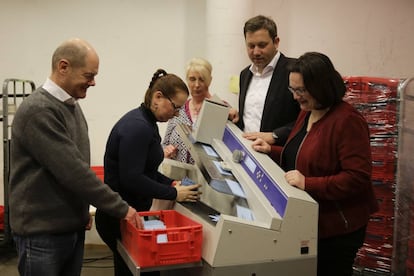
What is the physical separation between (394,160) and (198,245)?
74.5 inches

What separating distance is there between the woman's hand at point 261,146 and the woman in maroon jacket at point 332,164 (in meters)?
0.20

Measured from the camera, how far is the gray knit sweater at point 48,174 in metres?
1.54

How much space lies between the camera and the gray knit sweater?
1.54 metres

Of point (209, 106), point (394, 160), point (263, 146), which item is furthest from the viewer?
point (394, 160)

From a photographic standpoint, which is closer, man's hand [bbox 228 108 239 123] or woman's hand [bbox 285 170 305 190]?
woman's hand [bbox 285 170 305 190]

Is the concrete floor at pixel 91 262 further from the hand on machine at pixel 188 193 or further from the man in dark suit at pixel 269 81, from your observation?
the man in dark suit at pixel 269 81

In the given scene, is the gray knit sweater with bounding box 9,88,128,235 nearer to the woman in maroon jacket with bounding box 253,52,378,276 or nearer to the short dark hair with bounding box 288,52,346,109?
the woman in maroon jacket with bounding box 253,52,378,276

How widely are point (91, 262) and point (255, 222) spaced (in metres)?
2.46

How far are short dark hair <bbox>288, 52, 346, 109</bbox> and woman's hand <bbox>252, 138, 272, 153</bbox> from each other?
A: 352 millimetres

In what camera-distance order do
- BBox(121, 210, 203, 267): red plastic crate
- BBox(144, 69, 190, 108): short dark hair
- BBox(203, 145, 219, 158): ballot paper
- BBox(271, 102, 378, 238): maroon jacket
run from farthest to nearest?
BBox(203, 145, 219, 158): ballot paper < BBox(144, 69, 190, 108): short dark hair < BBox(271, 102, 378, 238): maroon jacket < BBox(121, 210, 203, 267): red plastic crate

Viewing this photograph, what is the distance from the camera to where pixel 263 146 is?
1.97 metres

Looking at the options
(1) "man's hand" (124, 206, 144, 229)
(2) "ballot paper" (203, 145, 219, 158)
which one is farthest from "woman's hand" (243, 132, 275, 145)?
(1) "man's hand" (124, 206, 144, 229)

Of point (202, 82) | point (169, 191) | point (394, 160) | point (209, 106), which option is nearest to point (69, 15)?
point (202, 82)

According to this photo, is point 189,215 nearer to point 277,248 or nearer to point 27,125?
point 277,248
